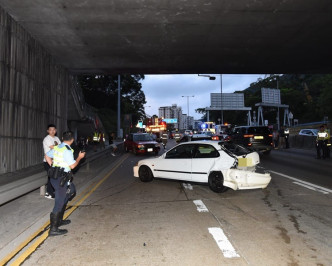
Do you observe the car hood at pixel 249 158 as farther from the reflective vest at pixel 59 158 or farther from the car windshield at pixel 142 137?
the car windshield at pixel 142 137

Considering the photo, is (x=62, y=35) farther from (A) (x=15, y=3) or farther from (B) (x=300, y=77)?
(B) (x=300, y=77)

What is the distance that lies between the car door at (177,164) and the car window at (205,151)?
0.26m

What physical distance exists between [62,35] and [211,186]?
27.1 ft

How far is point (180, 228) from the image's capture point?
5266 mm

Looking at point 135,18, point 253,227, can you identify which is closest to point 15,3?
point 135,18

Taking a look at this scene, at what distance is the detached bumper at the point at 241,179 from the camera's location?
25.1 feet

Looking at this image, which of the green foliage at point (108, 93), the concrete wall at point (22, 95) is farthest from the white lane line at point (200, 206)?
the green foliage at point (108, 93)

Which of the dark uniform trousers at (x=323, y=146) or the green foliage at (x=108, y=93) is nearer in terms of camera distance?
the dark uniform trousers at (x=323, y=146)

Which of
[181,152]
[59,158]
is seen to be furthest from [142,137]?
[59,158]

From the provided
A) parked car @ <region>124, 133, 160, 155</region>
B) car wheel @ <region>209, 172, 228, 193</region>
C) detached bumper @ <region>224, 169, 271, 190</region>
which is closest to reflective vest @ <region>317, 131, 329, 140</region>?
parked car @ <region>124, 133, 160, 155</region>

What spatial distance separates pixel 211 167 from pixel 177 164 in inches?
50.9

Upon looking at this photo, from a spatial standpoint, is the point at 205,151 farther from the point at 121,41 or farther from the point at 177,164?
the point at 121,41

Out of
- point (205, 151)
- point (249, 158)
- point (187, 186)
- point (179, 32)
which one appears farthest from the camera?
point (179, 32)

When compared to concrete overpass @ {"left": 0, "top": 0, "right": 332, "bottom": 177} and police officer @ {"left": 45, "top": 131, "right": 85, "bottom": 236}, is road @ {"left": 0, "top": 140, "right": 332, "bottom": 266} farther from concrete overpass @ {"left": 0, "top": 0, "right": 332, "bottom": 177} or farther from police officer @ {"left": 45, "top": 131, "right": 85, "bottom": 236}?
concrete overpass @ {"left": 0, "top": 0, "right": 332, "bottom": 177}
